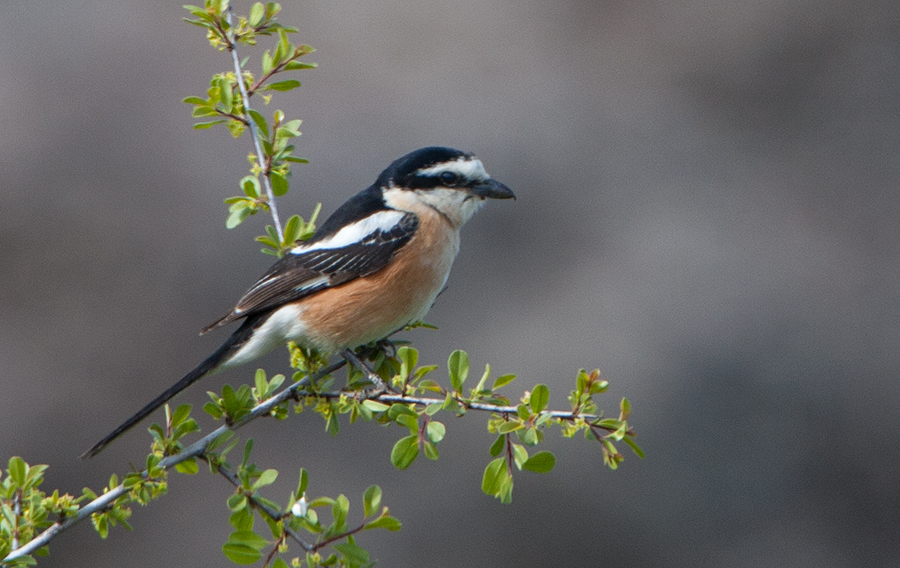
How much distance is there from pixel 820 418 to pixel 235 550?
5.31 metres

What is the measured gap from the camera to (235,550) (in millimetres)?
2234

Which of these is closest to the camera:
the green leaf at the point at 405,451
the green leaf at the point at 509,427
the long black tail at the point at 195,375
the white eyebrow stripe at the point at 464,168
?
the green leaf at the point at 509,427

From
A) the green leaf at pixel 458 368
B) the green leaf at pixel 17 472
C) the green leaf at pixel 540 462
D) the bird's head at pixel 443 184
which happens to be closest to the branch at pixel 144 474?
the green leaf at pixel 17 472

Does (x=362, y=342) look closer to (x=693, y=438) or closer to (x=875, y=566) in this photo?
(x=693, y=438)

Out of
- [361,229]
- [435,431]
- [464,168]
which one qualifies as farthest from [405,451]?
[464,168]

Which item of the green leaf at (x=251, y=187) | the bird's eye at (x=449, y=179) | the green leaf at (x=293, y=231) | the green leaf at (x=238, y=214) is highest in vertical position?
the green leaf at (x=251, y=187)

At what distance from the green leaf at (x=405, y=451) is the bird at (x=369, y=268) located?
1.09m

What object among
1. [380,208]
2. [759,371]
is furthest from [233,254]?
[759,371]

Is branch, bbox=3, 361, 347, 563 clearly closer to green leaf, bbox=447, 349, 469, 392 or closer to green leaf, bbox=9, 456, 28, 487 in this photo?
green leaf, bbox=9, 456, 28, 487

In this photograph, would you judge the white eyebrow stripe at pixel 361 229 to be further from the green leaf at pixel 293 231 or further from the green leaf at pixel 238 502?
the green leaf at pixel 238 502

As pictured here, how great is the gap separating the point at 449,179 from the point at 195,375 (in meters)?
1.34

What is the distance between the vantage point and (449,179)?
3740 millimetres

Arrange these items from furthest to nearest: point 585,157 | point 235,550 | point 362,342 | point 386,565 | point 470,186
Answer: point 585,157
point 386,565
point 470,186
point 362,342
point 235,550

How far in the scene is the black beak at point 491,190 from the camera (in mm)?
3666
